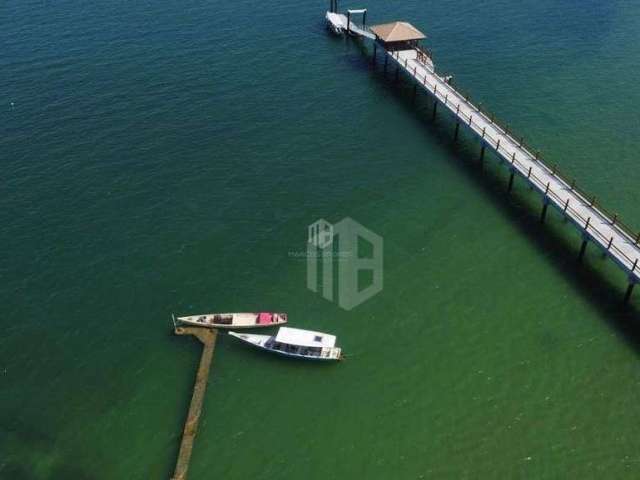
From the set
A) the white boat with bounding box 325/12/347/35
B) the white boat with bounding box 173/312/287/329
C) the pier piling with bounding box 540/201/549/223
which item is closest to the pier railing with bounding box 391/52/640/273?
the pier piling with bounding box 540/201/549/223

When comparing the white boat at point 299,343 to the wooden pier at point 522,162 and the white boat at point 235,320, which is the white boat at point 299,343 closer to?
the white boat at point 235,320

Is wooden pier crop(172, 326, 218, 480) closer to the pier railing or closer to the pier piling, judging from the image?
the pier piling

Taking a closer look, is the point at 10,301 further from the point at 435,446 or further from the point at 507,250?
the point at 507,250

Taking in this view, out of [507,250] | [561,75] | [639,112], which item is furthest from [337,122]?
[639,112]

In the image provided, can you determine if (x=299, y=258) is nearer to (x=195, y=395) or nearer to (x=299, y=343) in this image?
(x=299, y=343)

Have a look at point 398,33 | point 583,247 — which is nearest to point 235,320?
point 583,247

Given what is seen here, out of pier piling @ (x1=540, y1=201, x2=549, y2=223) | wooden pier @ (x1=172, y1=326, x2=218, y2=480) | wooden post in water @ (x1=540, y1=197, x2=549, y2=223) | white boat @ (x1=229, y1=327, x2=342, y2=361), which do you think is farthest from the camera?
pier piling @ (x1=540, y1=201, x2=549, y2=223)

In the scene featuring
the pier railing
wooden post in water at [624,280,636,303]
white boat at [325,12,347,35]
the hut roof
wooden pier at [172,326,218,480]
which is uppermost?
the hut roof
